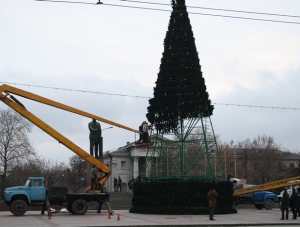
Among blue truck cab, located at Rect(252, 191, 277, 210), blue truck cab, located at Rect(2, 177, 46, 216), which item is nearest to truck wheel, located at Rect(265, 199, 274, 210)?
blue truck cab, located at Rect(252, 191, 277, 210)

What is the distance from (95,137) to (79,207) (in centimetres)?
951

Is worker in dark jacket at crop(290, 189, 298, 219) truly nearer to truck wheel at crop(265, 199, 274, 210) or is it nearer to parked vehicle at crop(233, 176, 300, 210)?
parked vehicle at crop(233, 176, 300, 210)

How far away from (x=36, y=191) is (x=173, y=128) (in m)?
9.11

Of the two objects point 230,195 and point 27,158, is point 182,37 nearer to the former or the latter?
point 230,195

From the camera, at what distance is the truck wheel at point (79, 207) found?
3068cm

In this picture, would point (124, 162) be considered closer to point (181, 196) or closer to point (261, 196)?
point (261, 196)

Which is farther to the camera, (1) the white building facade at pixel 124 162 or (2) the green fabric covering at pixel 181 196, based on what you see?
(1) the white building facade at pixel 124 162

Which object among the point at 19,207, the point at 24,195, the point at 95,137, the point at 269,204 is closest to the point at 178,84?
the point at 24,195

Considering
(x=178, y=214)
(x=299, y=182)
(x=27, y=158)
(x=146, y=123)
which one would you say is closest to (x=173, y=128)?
(x=146, y=123)

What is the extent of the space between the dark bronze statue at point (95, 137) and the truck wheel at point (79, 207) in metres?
8.79

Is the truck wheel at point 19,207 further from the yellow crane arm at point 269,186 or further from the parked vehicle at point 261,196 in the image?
the yellow crane arm at point 269,186

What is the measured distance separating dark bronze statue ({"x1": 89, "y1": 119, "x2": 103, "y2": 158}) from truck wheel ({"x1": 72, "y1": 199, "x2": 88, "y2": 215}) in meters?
8.79

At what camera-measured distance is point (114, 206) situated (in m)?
40.7

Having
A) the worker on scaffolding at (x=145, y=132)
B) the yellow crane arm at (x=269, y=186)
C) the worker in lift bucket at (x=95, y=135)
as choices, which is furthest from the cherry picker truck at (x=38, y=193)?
the yellow crane arm at (x=269, y=186)
